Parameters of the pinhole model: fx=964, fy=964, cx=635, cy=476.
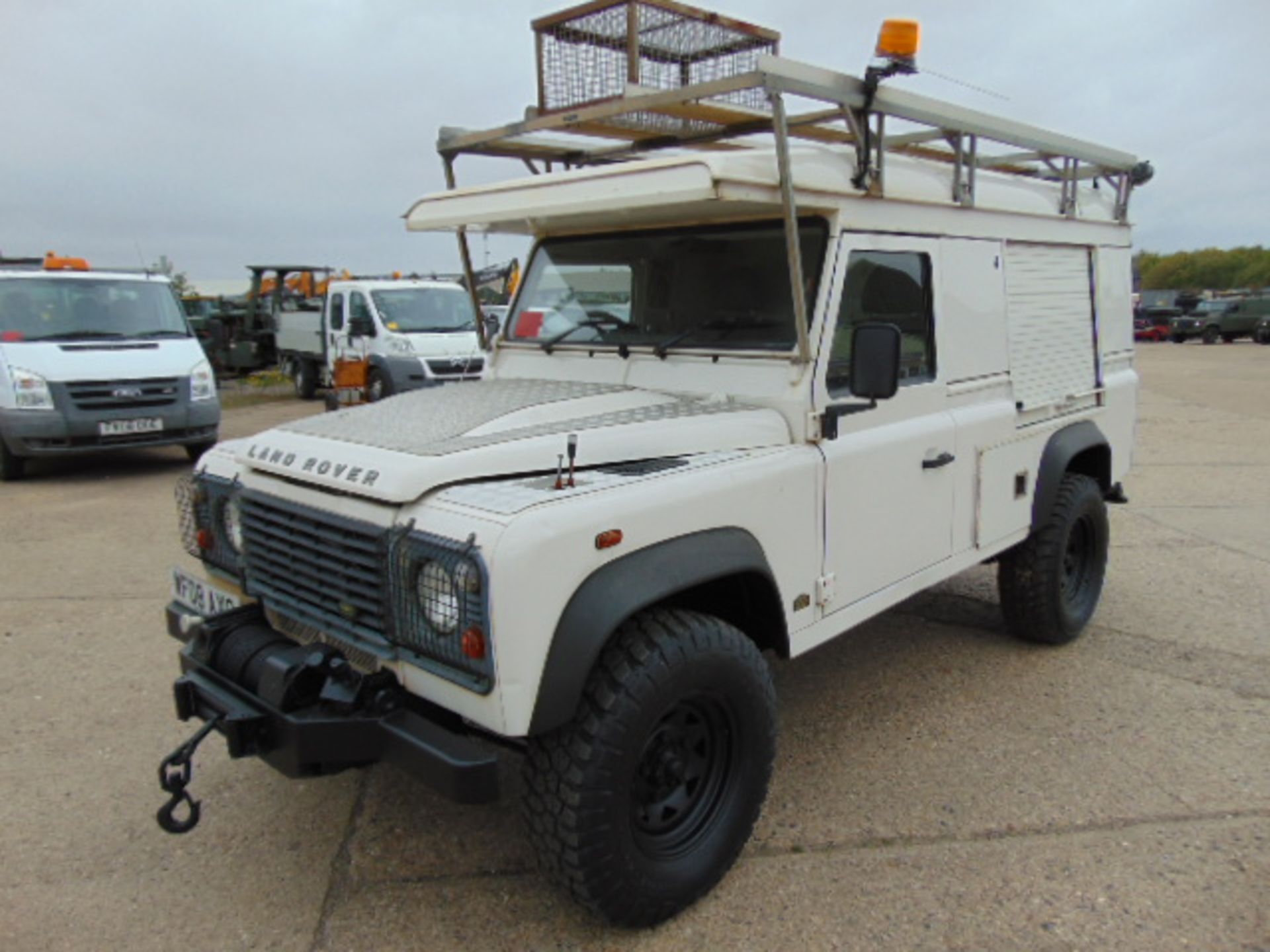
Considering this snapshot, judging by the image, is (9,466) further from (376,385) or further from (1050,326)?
(1050,326)

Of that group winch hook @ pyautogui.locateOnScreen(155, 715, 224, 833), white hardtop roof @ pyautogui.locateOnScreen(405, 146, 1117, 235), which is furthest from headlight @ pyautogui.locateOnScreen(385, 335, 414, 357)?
winch hook @ pyautogui.locateOnScreen(155, 715, 224, 833)

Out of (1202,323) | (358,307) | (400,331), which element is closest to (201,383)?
(400,331)

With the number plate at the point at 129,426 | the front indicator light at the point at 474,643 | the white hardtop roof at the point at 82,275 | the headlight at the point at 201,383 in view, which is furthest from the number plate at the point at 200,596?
the white hardtop roof at the point at 82,275

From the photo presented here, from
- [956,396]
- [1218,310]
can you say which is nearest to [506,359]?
[956,396]

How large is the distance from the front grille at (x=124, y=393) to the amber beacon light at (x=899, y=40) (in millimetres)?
8174

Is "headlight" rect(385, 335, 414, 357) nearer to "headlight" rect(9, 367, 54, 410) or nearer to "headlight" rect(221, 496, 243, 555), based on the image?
"headlight" rect(9, 367, 54, 410)

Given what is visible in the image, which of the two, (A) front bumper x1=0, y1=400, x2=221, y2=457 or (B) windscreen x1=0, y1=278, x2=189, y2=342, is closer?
(A) front bumper x1=0, y1=400, x2=221, y2=457

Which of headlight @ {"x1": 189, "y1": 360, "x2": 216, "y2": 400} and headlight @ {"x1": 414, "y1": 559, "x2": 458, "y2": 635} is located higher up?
headlight @ {"x1": 189, "y1": 360, "x2": 216, "y2": 400}

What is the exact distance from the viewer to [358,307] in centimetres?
1509

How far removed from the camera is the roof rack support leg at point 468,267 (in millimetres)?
4324

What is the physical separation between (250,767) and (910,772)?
2.52 metres

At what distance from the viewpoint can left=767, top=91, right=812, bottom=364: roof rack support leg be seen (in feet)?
9.54

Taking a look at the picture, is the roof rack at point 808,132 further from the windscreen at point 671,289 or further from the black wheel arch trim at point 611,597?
the black wheel arch trim at point 611,597

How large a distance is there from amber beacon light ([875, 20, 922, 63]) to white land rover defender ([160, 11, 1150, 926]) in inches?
4.2
